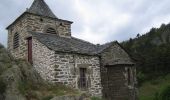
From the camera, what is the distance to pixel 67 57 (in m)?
19.3

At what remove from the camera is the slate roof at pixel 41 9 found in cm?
2372

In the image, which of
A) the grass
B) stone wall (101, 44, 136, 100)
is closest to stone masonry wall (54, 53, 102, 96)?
stone wall (101, 44, 136, 100)

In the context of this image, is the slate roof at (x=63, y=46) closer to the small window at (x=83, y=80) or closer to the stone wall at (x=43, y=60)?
the stone wall at (x=43, y=60)

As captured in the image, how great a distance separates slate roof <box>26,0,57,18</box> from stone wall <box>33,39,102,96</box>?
13.3ft

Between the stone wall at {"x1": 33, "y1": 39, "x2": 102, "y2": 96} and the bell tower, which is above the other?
the bell tower

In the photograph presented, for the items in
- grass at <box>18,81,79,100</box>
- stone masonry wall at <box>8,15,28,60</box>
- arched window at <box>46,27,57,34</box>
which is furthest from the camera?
arched window at <box>46,27,57,34</box>

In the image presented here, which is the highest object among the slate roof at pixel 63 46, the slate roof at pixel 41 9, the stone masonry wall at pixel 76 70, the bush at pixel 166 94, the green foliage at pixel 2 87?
the slate roof at pixel 41 9

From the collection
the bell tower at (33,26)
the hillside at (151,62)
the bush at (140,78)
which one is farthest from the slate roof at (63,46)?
the bush at (140,78)

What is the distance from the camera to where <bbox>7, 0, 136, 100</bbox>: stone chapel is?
1905 cm

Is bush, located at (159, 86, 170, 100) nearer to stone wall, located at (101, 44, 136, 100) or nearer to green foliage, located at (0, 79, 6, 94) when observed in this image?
stone wall, located at (101, 44, 136, 100)

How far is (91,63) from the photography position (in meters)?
20.8

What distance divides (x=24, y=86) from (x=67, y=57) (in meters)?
4.09

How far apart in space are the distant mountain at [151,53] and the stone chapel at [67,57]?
22.1 metres

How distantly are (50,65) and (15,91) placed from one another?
393 cm
